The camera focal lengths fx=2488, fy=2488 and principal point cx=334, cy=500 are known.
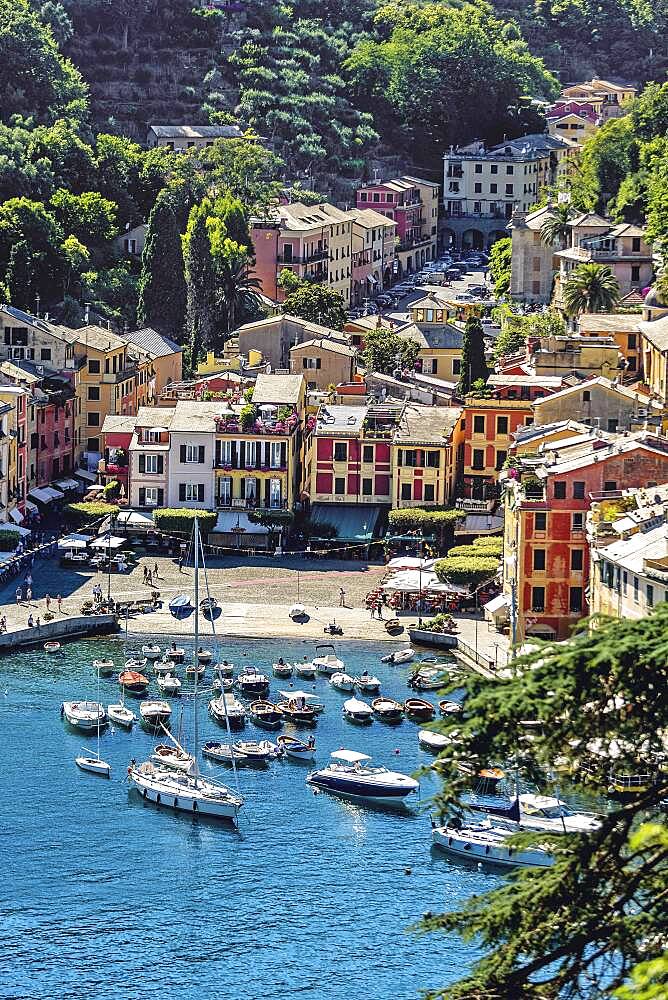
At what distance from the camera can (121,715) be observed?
7988 centimetres

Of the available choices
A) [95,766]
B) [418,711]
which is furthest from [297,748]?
[95,766]

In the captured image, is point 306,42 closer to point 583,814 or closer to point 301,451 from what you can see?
point 301,451

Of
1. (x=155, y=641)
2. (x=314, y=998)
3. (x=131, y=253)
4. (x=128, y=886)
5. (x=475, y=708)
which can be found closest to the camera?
(x=475, y=708)

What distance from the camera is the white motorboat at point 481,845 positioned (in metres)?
67.4

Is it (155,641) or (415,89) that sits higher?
(415,89)

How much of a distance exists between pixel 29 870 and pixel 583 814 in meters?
15.3

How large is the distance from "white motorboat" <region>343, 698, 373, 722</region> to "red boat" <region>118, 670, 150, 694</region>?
7.14 m

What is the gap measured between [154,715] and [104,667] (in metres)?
6.47

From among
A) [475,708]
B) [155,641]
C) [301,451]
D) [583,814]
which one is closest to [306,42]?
[301,451]

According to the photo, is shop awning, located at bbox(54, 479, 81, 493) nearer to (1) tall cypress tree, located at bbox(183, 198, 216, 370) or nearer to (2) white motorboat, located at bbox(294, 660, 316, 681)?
(1) tall cypress tree, located at bbox(183, 198, 216, 370)

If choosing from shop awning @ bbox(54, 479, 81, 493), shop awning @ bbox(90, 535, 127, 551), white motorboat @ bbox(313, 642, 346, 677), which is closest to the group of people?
shop awning @ bbox(90, 535, 127, 551)

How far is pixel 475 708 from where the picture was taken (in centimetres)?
3447

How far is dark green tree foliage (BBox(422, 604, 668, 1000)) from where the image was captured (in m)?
33.1

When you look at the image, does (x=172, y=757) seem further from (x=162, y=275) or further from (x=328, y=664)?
(x=162, y=275)
